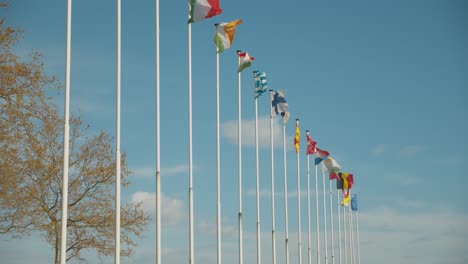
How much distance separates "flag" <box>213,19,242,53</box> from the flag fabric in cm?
795

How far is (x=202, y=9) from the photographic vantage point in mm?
38031

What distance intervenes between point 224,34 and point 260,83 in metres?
8.58

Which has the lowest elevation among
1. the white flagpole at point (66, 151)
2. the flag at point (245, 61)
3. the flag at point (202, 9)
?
the white flagpole at point (66, 151)

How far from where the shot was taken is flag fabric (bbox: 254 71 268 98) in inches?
1987

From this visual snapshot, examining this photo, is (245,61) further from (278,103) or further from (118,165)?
(118,165)

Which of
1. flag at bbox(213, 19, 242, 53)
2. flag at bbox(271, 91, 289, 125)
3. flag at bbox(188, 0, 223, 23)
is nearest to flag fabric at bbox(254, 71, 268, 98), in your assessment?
flag at bbox(271, 91, 289, 125)

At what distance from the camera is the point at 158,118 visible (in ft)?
117

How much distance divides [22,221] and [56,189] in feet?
9.73

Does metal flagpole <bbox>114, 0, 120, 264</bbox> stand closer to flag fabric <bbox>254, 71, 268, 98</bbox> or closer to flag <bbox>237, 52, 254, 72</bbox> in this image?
flag <bbox>237, 52, 254, 72</bbox>

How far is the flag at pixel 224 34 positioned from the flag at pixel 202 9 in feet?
13.6

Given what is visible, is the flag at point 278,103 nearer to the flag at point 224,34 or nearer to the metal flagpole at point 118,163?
the flag at point 224,34

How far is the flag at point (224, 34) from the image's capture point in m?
42.2

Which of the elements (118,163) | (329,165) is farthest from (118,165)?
(329,165)

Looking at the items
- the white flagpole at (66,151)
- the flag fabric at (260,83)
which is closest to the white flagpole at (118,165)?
the white flagpole at (66,151)
